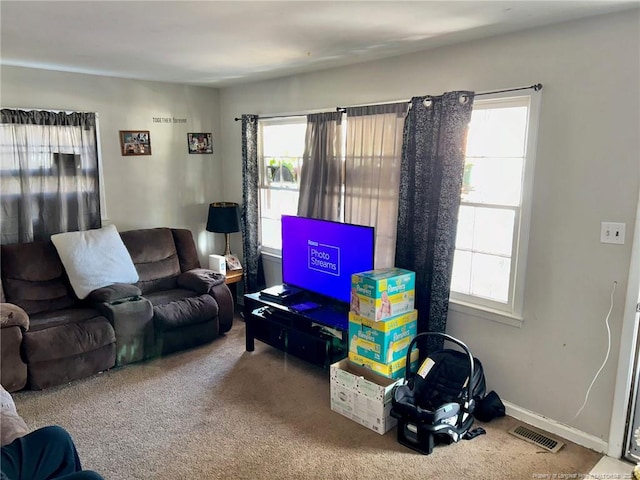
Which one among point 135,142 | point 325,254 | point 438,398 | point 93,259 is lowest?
point 438,398

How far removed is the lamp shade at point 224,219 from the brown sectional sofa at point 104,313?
0.45 m

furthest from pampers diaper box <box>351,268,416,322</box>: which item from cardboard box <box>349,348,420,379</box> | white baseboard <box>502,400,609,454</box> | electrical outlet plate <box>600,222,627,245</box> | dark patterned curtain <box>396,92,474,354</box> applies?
electrical outlet plate <box>600,222,627,245</box>

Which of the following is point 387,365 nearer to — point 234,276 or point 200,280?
point 200,280

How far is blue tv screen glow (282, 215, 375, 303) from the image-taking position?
319 centimetres

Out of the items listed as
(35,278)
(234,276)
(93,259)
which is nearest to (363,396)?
(234,276)

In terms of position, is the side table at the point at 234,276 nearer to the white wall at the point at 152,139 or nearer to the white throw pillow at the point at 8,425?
the white wall at the point at 152,139

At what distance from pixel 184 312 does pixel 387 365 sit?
180 cm

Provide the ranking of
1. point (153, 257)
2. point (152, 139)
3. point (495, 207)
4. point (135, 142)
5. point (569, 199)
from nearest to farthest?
point (569, 199)
point (495, 207)
point (153, 257)
point (135, 142)
point (152, 139)

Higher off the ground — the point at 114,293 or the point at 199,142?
the point at 199,142

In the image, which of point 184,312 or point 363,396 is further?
point 184,312

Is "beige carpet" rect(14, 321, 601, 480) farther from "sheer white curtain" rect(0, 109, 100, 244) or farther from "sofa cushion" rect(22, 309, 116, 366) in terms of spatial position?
"sheer white curtain" rect(0, 109, 100, 244)

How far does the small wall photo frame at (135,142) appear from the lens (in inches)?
171

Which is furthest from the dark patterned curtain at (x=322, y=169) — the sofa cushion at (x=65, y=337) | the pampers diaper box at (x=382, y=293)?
the sofa cushion at (x=65, y=337)

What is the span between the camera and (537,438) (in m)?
2.64
